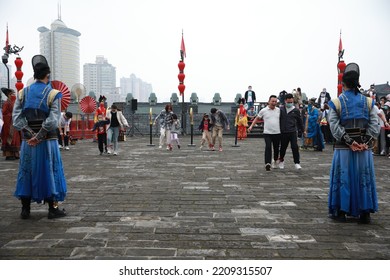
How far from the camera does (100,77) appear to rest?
9125cm

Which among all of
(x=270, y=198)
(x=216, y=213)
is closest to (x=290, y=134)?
(x=270, y=198)

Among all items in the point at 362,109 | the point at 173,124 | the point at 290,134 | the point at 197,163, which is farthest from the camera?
the point at 173,124

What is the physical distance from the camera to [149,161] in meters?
10.8

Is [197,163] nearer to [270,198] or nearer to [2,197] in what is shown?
[270,198]

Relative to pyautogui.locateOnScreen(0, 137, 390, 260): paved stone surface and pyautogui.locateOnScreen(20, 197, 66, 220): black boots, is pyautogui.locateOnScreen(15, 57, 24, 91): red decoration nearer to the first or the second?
pyautogui.locateOnScreen(0, 137, 390, 260): paved stone surface

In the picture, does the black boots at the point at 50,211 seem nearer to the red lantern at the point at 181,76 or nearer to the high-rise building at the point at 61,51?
the red lantern at the point at 181,76

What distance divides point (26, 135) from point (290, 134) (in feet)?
20.2

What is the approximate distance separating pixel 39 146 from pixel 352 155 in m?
3.92

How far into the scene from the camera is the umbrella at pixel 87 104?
19.1 metres

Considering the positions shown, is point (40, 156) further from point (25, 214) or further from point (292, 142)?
point (292, 142)

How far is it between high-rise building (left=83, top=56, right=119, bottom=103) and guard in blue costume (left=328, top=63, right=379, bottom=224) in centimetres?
8529

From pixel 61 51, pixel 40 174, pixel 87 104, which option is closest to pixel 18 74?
pixel 87 104

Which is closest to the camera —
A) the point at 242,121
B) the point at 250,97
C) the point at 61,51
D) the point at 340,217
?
the point at 340,217

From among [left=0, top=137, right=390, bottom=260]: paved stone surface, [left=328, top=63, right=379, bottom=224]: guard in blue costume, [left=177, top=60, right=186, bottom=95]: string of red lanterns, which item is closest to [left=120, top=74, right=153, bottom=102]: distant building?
[left=177, top=60, right=186, bottom=95]: string of red lanterns
